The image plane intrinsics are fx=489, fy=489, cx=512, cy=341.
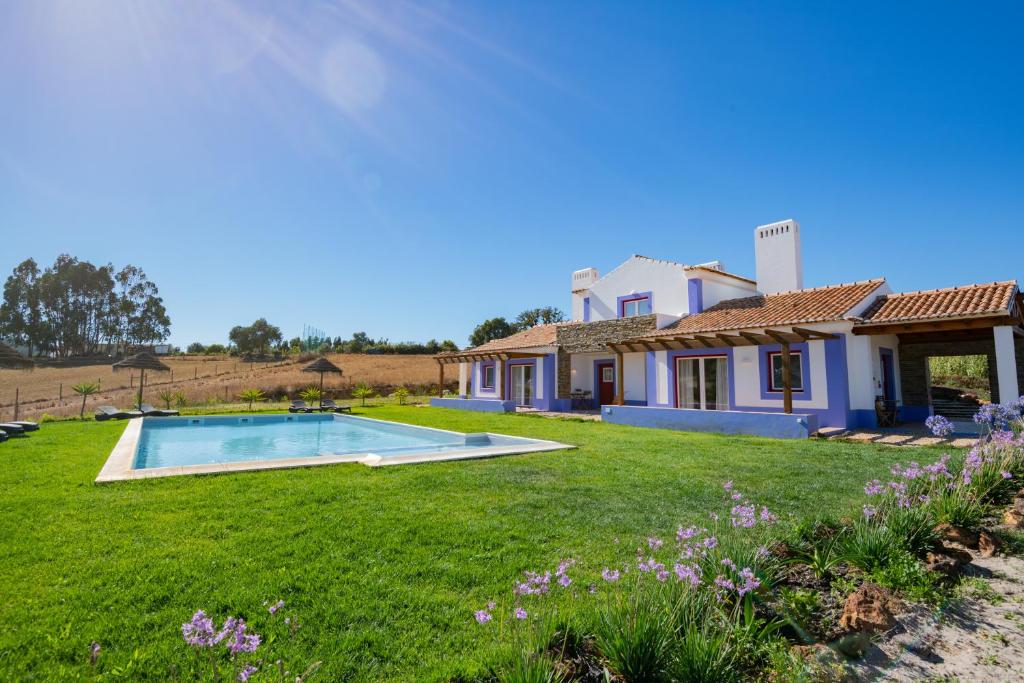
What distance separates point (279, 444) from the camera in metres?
15.8

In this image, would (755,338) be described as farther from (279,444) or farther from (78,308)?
(78,308)

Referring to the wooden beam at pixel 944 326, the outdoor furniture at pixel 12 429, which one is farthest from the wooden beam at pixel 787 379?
the outdoor furniture at pixel 12 429

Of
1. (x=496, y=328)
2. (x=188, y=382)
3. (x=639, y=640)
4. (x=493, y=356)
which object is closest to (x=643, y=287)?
(x=493, y=356)

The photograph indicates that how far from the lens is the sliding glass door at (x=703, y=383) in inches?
734

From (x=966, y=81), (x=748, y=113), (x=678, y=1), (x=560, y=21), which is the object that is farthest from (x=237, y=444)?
(x=966, y=81)

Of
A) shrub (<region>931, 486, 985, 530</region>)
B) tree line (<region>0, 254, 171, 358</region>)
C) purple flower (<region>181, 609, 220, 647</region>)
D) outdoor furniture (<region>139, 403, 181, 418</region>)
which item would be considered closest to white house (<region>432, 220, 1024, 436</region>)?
shrub (<region>931, 486, 985, 530</region>)

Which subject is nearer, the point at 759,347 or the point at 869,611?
the point at 869,611

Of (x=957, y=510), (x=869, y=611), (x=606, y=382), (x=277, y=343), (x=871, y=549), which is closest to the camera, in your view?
(x=869, y=611)

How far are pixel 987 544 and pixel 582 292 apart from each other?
879 inches

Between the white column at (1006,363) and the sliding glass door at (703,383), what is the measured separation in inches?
288

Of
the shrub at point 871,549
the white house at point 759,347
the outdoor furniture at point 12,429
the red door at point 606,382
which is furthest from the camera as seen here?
the red door at point 606,382

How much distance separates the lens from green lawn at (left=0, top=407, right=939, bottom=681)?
3.15 meters

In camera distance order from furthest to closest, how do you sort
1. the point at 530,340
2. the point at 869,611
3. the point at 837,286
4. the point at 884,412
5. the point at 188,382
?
the point at 188,382
the point at 530,340
the point at 837,286
the point at 884,412
the point at 869,611

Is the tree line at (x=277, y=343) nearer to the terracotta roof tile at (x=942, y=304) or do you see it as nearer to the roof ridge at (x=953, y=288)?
the roof ridge at (x=953, y=288)
